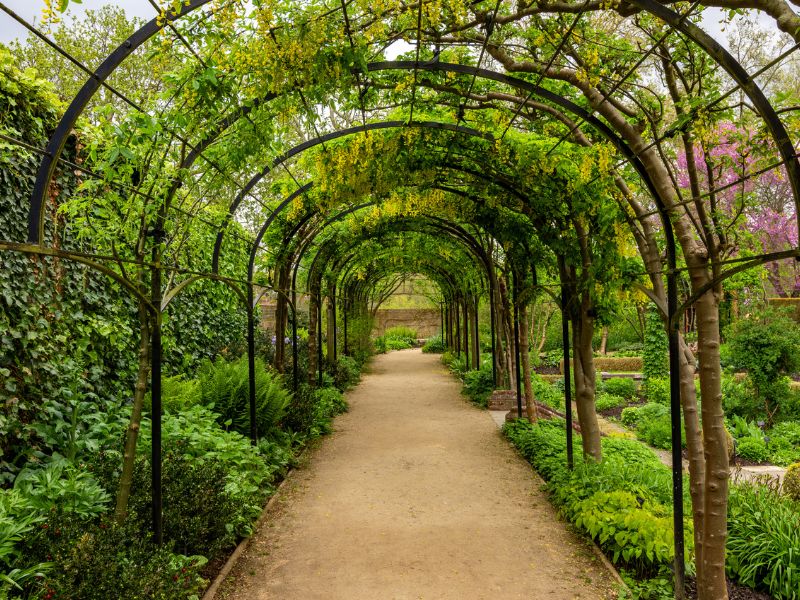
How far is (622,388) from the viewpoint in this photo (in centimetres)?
1159

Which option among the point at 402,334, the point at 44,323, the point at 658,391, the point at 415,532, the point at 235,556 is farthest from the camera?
the point at 402,334

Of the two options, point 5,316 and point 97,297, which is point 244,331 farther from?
point 5,316

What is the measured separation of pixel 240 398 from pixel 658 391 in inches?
297

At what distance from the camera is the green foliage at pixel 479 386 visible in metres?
10.7

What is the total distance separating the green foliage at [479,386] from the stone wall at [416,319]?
16.3 meters

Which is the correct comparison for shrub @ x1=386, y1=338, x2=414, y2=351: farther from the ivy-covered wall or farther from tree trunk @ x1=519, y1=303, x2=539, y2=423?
the ivy-covered wall

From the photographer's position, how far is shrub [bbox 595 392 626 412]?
35.1 feet

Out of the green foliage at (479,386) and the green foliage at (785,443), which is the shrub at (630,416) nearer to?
the green foliage at (785,443)

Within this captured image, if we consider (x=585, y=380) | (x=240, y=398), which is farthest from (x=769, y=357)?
(x=240, y=398)

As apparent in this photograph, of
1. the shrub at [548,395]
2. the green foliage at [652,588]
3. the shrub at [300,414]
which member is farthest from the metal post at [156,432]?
the shrub at [548,395]

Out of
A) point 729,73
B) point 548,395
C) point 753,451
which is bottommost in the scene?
point 753,451

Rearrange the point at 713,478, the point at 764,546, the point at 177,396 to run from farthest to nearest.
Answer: the point at 177,396
the point at 764,546
the point at 713,478

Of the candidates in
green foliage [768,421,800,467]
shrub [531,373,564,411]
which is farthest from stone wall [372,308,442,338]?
green foliage [768,421,800,467]

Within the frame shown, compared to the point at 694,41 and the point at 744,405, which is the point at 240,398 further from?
the point at 744,405
